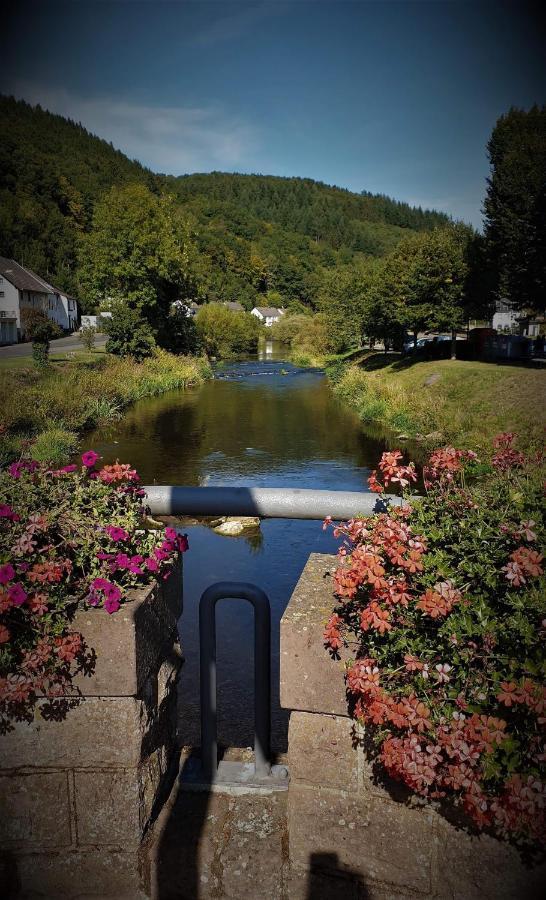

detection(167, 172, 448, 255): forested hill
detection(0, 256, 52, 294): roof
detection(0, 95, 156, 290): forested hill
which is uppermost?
detection(167, 172, 448, 255): forested hill

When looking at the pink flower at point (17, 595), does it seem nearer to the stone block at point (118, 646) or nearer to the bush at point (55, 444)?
the stone block at point (118, 646)

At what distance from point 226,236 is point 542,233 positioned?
125573 millimetres

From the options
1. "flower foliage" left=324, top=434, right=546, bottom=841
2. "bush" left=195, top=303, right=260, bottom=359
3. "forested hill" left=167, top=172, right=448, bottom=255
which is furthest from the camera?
"forested hill" left=167, top=172, right=448, bottom=255

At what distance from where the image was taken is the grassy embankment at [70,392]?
18.6 m

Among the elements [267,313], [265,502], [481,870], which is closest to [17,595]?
[265,502]

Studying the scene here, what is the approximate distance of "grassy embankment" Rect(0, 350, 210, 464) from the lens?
731 inches

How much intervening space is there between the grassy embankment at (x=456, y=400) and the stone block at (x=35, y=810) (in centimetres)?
1662

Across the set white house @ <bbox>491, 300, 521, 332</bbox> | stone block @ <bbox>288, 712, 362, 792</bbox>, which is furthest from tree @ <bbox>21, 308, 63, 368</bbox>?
white house @ <bbox>491, 300, 521, 332</bbox>

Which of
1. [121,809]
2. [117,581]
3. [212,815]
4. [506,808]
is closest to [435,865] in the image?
[506,808]

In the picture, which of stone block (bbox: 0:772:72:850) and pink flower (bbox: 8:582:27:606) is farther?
stone block (bbox: 0:772:72:850)

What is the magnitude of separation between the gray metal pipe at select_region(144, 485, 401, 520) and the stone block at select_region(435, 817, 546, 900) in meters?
1.10

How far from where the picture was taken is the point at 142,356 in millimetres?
39656

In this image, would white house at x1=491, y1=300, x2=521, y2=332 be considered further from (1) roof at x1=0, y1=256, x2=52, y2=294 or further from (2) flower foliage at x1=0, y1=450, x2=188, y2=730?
(2) flower foliage at x1=0, y1=450, x2=188, y2=730

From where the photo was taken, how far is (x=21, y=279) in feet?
216
